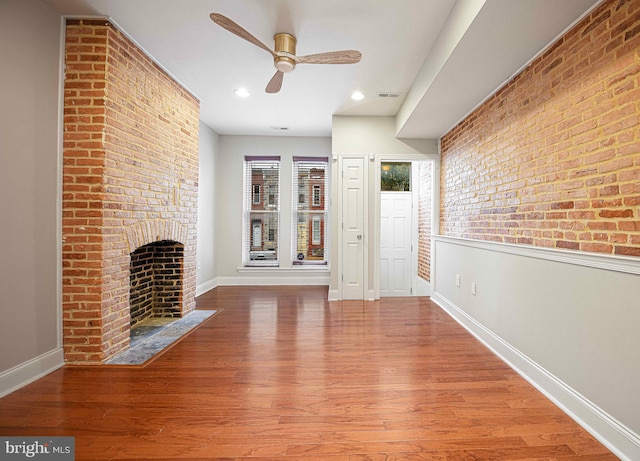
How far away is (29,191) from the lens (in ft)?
6.84

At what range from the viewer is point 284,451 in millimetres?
1489

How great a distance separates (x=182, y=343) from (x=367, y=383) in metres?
1.80

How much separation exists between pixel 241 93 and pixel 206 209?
6.91 feet

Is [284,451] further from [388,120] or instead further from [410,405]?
[388,120]

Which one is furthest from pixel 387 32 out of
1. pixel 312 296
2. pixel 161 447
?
pixel 312 296

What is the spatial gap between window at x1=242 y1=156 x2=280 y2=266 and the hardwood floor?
2729 millimetres

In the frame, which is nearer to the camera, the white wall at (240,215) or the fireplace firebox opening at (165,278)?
the fireplace firebox opening at (165,278)

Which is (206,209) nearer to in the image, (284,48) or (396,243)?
(284,48)

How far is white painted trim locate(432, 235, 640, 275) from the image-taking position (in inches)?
57.5

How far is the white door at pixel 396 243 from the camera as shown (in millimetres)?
5340

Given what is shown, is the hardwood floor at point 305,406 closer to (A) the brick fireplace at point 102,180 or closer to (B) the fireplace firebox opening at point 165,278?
(A) the brick fireplace at point 102,180

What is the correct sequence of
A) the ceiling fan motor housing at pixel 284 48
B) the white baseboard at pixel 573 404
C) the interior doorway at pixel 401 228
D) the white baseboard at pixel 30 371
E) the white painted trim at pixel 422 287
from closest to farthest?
the white baseboard at pixel 573 404
the white baseboard at pixel 30 371
the ceiling fan motor housing at pixel 284 48
the white painted trim at pixel 422 287
the interior doorway at pixel 401 228

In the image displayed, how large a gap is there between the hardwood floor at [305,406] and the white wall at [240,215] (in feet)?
8.31

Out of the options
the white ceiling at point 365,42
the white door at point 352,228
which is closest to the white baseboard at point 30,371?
the white ceiling at point 365,42
